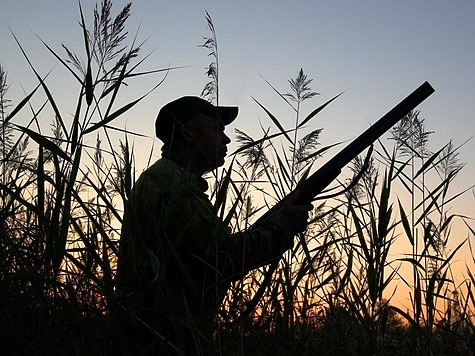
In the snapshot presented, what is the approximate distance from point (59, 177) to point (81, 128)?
0.74 ft

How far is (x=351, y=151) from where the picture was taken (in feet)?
12.8

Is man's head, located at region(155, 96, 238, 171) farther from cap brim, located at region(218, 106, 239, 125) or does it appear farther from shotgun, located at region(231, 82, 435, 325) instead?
shotgun, located at region(231, 82, 435, 325)

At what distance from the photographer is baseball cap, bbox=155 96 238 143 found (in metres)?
3.83

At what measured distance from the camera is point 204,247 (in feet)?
8.51

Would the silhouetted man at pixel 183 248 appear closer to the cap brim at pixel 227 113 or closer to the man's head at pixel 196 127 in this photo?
the man's head at pixel 196 127

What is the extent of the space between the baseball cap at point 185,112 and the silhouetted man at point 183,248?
0.13 ft

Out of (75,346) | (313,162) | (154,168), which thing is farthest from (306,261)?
(75,346)

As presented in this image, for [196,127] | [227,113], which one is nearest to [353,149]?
[227,113]

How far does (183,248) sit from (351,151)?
148 centimetres

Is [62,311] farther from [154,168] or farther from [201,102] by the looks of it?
[201,102]

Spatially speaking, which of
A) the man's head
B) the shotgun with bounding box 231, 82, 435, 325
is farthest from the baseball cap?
the shotgun with bounding box 231, 82, 435, 325

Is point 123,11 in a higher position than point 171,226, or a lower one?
higher

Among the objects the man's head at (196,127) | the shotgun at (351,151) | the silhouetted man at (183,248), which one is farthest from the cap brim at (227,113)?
the shotgun at (351,151)

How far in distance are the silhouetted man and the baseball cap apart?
0.04 meters
